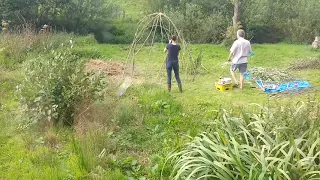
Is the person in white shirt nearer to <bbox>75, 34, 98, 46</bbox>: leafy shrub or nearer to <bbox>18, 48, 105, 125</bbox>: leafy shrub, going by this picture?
<bbox>18, 48, 105, 125</bbox>: leafy shrub

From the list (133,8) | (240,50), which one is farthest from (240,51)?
(133,8)

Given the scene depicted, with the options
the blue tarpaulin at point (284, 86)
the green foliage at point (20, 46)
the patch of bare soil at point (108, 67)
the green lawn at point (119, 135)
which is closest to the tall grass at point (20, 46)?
the green foliage at point (20, 46)

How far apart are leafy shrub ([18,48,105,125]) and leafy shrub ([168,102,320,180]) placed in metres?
2.60

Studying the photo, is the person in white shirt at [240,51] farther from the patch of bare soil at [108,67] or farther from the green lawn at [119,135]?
the patch of bare soil at [108,67]

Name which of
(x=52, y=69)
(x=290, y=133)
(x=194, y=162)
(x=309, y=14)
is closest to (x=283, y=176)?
(x=290, y=133)

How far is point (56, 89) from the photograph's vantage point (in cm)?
697

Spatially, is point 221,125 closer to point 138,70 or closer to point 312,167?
point 312,167

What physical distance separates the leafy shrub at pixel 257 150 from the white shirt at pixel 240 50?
4.97m

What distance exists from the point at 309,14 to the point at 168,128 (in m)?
15.7

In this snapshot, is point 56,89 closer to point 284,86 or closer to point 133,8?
point 284,86

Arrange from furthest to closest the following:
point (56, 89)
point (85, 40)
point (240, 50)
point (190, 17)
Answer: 1. point (190, 17)
2. point (85, 40)
3. point (240, 50)
4. point (56, 89)

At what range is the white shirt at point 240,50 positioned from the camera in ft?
32.6

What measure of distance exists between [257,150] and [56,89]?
398cm

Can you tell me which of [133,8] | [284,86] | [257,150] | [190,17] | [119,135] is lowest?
[284,86]
